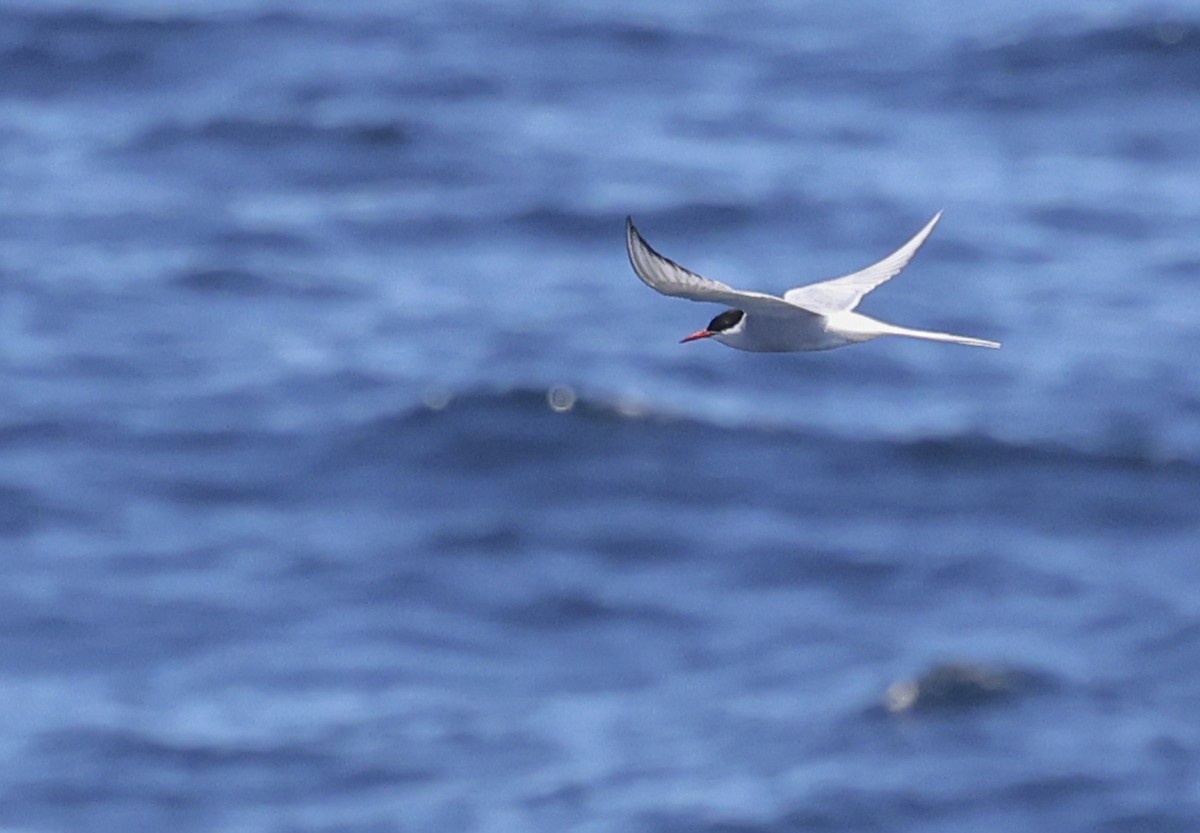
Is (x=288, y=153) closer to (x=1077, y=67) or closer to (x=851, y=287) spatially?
(x=1077, y=67)

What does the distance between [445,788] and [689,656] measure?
10.3 feet

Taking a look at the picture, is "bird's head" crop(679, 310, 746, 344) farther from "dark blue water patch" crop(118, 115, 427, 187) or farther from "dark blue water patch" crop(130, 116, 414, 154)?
"dark blue water patch" crop(130, 116, 414, 154)

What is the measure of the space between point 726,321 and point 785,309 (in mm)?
768

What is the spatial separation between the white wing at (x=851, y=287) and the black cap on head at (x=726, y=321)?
23cm

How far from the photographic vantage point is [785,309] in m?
9.17

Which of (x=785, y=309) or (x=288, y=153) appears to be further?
(x=288, y=153)

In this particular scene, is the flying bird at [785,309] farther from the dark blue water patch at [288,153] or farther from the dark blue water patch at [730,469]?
the dark blue water patch at [288,153]

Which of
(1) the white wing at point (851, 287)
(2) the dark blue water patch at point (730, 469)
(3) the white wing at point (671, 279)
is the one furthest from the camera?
(2) the dark blue water patch at point (730, 469)

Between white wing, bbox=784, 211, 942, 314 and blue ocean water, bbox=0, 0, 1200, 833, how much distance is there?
9260 mm

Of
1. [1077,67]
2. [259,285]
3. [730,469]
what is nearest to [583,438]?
[730,469]

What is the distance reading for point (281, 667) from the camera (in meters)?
21.8

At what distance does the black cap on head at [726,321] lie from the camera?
389 inches

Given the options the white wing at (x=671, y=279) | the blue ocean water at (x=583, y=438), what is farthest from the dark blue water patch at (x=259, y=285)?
the white wing at (x=671, y=279)

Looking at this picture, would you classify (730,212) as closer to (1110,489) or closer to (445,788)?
(1110,489)
